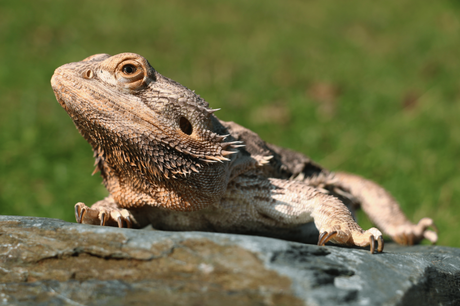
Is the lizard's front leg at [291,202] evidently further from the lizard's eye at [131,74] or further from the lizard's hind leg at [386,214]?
the lizard's hind leg at [386,214]

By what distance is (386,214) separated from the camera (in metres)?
4.36

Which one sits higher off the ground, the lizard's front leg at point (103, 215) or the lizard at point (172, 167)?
the lizard at point (172, 167)

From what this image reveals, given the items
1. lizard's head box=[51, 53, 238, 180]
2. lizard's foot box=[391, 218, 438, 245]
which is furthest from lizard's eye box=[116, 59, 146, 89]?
lizard's foot box=[391, 218, 438, 245]

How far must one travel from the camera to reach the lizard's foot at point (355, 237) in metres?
2.36

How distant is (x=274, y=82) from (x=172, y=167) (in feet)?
18.7

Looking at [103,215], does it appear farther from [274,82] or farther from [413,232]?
[274,82]

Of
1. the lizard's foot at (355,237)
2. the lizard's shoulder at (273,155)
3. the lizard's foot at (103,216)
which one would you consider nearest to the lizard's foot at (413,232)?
the lizard's shoulder at (273,155)

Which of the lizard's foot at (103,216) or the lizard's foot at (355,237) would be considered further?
the lizard's foot at (103,216)

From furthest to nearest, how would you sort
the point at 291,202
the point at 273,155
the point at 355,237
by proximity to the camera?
the point at 273,155 < the point at 291,202 < the point at 355,237

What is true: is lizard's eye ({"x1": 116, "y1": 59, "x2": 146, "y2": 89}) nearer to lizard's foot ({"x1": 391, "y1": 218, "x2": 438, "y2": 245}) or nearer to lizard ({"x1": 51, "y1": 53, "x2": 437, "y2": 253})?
lizard ({"x1": 51, "y1": 53, "x2": 437, "y2": 253})

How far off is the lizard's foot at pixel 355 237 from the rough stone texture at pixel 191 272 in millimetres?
116

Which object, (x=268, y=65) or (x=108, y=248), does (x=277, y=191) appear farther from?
(x=268, y=65)

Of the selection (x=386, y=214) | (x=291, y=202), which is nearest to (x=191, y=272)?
(x=291, y=202)

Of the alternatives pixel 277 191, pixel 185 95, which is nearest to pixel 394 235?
pixel 277 191
